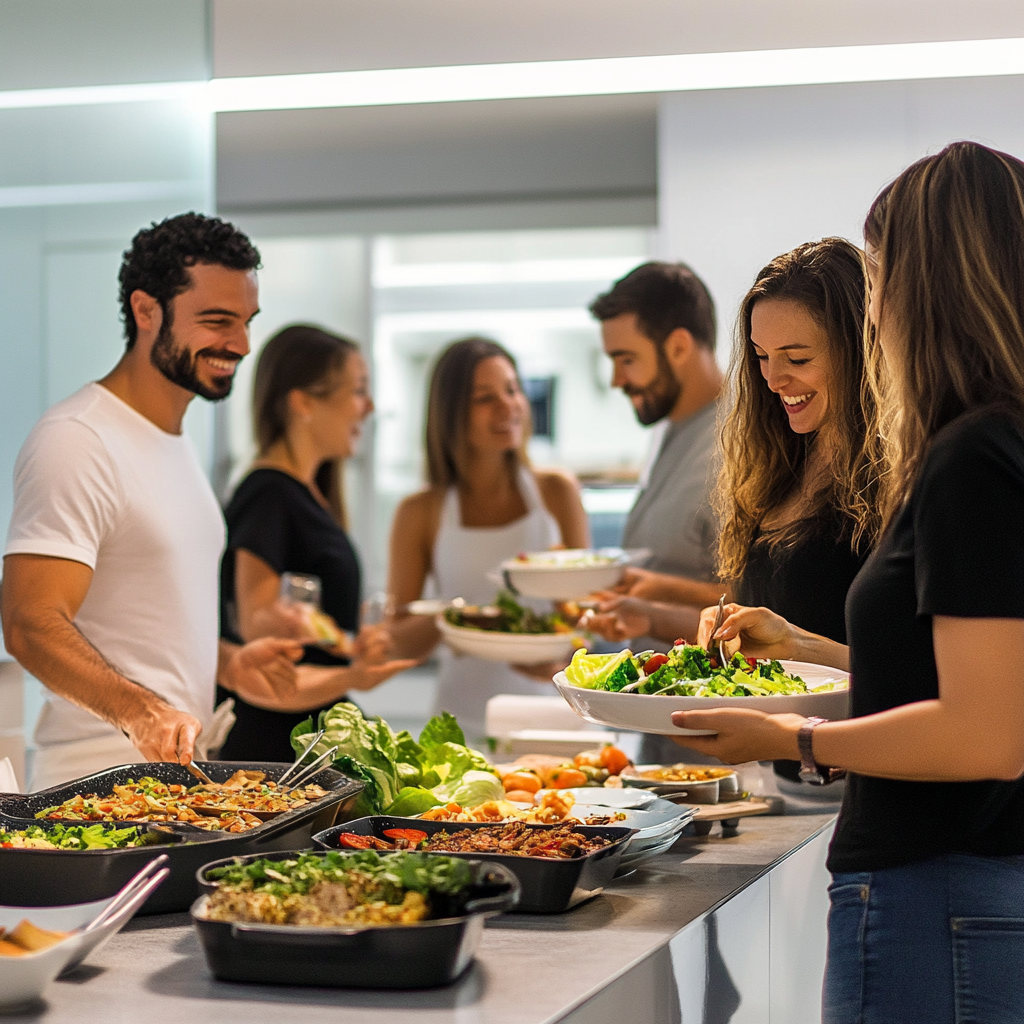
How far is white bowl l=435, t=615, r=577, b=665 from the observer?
2840 millimetres

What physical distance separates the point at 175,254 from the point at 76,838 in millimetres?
1238

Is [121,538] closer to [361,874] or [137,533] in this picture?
[137,533]

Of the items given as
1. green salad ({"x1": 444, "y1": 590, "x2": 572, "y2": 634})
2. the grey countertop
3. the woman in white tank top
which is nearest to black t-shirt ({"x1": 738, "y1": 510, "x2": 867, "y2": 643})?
the grey countertop

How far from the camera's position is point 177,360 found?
2324mm

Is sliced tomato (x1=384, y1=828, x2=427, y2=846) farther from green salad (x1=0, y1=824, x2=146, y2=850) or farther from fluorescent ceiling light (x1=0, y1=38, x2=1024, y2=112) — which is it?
fluorescent ceiling light (x1=0, y1=38, x2=1024, y2=112)

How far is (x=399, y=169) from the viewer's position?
16.9 ft

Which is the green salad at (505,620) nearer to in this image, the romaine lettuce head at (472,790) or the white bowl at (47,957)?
the romaine lettuce head at (472,790)

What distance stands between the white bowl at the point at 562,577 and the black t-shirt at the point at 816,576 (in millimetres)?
801

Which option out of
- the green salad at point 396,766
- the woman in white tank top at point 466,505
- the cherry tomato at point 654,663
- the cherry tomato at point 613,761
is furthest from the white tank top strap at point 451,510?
the cherry tomato at point 654,663

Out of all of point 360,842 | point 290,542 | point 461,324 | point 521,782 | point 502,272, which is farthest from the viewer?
point 461,324

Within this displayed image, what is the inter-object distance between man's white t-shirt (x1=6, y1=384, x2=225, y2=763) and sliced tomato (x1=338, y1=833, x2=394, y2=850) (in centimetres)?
80

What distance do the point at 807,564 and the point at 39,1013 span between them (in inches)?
44.6

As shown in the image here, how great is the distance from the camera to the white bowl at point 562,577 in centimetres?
266

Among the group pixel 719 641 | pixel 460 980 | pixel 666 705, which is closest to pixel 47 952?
pixel 460 980
